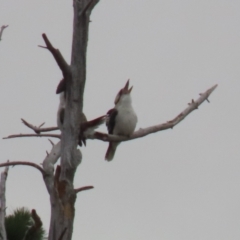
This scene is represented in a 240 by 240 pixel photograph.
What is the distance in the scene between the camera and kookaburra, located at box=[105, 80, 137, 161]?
10.8 m

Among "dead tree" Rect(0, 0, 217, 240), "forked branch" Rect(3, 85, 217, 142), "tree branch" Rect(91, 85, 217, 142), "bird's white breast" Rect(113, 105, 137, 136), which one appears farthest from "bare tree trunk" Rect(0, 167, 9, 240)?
"bird's white breast" Rect(113, 105, 137, 136)

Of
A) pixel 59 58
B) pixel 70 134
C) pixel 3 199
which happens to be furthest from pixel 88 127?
pixel 3 199

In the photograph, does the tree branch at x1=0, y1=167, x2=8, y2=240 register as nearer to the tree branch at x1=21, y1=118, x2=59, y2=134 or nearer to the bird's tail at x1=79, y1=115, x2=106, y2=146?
the tree branch at x1=21, y1=118, x2=59, y2=134

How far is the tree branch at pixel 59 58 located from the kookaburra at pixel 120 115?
180 inches

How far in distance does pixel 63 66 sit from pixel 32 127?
57.1 inches

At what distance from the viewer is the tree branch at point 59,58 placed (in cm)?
584

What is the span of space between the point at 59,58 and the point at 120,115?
5188 millimetres

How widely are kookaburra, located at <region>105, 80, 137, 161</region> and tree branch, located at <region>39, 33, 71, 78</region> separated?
4561 millimetres

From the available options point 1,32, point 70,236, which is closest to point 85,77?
point 70,236

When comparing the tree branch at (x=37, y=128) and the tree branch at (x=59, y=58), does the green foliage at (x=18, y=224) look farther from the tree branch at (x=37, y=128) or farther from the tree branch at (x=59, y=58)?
the tree branch at (x=59, y=58)

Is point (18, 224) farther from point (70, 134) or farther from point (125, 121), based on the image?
point (70, 134)

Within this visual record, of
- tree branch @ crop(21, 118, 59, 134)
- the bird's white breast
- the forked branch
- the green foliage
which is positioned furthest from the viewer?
the bird's white breast

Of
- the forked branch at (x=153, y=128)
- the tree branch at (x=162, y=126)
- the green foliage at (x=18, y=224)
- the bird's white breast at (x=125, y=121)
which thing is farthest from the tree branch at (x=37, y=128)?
the bird's white breast at (x=125, y=121)

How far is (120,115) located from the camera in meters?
11.1
